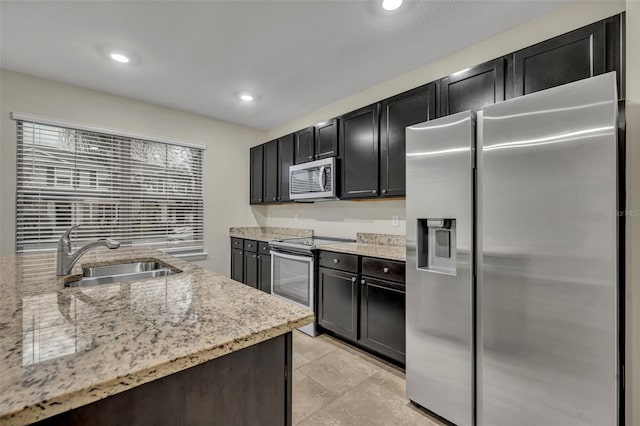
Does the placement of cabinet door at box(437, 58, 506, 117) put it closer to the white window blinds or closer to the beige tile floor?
the beige tile floor

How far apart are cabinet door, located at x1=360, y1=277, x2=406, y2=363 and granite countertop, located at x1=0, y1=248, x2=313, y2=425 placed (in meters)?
1.41

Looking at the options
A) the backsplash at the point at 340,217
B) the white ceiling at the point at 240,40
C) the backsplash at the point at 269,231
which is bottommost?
the backsplash at the point at 269,231

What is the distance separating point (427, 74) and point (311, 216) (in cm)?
216

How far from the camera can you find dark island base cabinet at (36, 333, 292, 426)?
0.63 metres

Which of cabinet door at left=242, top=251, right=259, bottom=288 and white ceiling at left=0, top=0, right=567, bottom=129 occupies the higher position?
white ceiling at left=0, top=0, right=567, bottom=129

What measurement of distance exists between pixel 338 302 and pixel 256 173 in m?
2.54

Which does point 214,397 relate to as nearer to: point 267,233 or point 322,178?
point 322,178

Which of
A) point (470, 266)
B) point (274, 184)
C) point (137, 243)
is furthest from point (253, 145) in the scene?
point (470, 266)

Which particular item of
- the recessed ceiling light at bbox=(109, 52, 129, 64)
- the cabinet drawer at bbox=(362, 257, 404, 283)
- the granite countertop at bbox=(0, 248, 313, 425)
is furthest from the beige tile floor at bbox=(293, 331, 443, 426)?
the recessed ceiling light at bbox=(109, 52, 129, 64)

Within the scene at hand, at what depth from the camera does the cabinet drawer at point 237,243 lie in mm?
4137

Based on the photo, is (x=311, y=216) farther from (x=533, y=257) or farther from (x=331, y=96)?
(x=533, y=257)

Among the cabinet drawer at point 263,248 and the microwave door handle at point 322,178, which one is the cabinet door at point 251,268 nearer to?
the cabinet drawer at point 263,248

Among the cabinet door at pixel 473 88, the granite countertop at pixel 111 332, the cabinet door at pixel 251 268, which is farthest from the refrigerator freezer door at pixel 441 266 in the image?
the cabinet door at pixel 251 268

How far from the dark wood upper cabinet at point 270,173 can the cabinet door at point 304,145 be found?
0.50 metres
